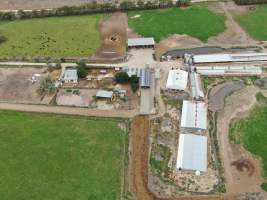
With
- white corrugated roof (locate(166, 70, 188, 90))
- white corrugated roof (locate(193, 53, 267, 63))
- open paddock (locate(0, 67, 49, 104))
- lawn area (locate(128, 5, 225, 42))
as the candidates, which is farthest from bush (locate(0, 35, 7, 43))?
white corrugated roof (locate(193, 53, 267, 63))

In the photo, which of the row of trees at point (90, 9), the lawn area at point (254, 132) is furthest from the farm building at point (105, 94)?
the row of trees at point (90, 9)

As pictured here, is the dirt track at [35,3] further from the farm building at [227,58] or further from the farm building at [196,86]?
the farm building at [196,86]

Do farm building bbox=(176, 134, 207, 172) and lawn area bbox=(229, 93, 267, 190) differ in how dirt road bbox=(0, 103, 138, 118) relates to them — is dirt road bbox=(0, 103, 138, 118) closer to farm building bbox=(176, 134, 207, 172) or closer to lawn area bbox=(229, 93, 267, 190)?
farm building bbox=(176, 134, 207, 172)

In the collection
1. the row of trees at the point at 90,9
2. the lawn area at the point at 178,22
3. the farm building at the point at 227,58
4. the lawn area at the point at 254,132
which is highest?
the row of trees at the point at 90,9

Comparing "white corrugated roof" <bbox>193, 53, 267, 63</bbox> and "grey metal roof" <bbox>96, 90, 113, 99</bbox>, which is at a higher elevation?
"white corrugated roof" <bbox>193, 53, 267, 63</bbox>

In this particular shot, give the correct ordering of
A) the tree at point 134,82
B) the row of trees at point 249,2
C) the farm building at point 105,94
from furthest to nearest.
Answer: the row of trees at point 249,2, the tree at point 134,82, the farm building at point 105,94

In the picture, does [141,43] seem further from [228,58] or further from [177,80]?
[228,58]

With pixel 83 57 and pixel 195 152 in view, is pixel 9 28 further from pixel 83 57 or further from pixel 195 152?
pixel 195 152
